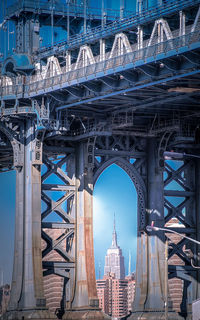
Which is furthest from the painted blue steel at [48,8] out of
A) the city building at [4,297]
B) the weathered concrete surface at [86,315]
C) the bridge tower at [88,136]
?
the city building at [4,297]

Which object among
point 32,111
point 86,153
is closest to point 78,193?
point 86,153

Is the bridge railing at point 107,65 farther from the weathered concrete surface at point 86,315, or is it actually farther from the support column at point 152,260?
the weathered concrete surface at point 86,315

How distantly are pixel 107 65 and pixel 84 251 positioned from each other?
72.0 ft

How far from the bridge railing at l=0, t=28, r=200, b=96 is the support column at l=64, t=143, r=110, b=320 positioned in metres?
8.62

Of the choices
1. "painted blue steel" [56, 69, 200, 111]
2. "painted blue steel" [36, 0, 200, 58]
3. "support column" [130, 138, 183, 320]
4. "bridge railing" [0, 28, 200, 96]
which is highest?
"painted blue steel" [36, 0, 200, 58]

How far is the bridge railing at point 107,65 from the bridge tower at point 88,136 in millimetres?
107

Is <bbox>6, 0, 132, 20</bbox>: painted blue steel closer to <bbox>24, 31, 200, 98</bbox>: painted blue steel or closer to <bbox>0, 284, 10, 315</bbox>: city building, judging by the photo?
<bbox>24, 31, 200, 98</bbox>: painted blue steel

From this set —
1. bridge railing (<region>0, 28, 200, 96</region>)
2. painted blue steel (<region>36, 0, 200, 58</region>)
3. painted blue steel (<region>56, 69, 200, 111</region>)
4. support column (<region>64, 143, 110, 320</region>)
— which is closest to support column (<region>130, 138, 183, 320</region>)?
support column (<region>64, 143, 110, 320</region>)

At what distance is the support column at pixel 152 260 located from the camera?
99.9 m

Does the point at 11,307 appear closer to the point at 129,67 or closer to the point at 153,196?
the point at 153,196

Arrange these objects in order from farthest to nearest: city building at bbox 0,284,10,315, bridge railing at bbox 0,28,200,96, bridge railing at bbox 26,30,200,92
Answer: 1. city building at bbox 0,284,10,315
2. bridge railing at bbox 0,28,200,96
3. bridge railing at bbox 26,30,200,92

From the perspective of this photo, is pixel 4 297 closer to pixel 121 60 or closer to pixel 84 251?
pixel 84 251

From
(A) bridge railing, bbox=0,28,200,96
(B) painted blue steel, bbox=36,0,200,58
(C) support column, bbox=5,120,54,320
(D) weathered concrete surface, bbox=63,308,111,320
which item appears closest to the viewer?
(A) bridge railing, bbox=0,28,200,96

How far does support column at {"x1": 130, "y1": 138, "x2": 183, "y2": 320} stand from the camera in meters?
99.9
